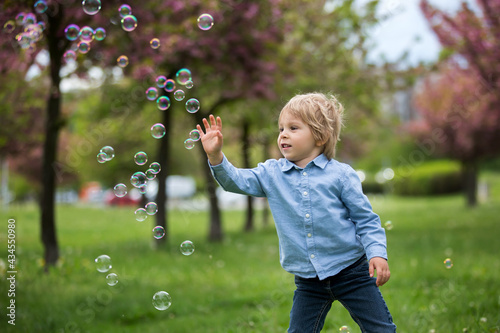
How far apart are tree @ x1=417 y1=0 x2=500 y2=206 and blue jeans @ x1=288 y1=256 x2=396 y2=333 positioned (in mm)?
7937

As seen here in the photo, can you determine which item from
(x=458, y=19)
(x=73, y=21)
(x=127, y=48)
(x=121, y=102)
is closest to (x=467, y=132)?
(x=458, y=19)

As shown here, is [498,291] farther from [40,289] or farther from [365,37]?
[365,37]

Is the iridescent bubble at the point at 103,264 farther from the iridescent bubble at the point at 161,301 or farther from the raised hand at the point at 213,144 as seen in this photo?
the raised hand at the point at 213,144

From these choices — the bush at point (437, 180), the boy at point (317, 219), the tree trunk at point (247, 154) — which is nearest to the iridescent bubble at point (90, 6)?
the boy at point (317, 219)

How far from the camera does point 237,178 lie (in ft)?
10.2

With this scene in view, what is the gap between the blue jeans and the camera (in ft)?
9.67

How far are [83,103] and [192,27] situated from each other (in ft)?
22.3

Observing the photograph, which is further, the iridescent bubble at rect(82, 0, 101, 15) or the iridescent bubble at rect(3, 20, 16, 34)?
the iridescent bubble at rect(3, 20, 16, 34)

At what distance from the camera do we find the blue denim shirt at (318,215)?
118 inches

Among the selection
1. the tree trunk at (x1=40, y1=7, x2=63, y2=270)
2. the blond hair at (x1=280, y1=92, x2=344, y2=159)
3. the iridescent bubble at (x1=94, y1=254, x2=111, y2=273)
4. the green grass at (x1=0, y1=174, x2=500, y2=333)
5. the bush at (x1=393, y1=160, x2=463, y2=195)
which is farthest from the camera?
the bush at (x1=393, y1=160, x2=463, y2=195)

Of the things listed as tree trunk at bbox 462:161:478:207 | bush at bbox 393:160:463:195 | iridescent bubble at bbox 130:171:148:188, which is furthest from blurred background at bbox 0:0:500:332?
bush at bbox 393:160:463:195

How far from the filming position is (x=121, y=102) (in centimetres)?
1117

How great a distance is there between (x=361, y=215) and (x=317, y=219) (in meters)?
0.27

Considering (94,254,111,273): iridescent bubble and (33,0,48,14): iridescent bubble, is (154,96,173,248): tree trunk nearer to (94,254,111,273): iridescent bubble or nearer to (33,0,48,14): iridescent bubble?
(33,0,48,14): iridescent bubble
